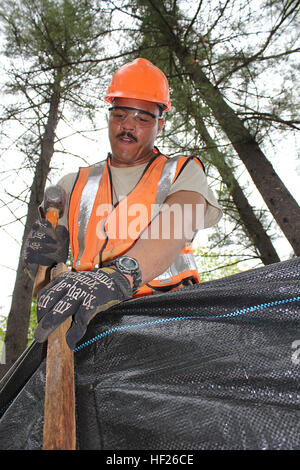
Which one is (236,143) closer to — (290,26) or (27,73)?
(290,26)

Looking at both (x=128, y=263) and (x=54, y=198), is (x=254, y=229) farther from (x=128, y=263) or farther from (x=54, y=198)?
(x=128, y=263)

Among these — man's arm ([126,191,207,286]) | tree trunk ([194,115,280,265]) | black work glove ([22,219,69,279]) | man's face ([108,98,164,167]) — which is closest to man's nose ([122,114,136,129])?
man's face ([108,98,164,167])

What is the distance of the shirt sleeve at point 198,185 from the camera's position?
223 centimetres

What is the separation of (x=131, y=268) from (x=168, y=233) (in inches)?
15.2

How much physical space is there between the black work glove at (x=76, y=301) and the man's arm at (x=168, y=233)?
1.21ft

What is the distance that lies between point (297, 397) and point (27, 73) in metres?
6.19

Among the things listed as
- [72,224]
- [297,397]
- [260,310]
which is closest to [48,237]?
[72,224]

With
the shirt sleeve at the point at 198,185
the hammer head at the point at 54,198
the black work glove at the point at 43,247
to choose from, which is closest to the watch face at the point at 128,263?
the shirt sleeve at the point at 198,185

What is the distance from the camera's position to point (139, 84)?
2.44m

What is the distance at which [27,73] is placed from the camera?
20.1 ft

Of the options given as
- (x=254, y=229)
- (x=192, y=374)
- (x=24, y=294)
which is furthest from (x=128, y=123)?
(x=254, y=229)

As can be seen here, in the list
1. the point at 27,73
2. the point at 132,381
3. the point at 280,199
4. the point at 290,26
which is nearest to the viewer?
the point at 132,381

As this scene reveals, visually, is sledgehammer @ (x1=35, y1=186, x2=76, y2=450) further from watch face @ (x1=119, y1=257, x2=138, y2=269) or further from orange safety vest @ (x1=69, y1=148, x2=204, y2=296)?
orange safety vest @ (x1=69, y1=148, x2=204, y2=296)

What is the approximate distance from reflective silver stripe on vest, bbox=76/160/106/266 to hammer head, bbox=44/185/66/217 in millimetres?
143
